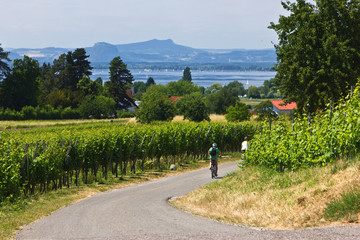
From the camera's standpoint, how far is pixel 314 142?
15344mm

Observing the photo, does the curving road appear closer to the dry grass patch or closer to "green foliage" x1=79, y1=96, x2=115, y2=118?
the dry grass patch

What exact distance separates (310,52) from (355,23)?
496 centimetres

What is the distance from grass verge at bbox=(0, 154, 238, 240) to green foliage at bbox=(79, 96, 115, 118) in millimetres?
80933

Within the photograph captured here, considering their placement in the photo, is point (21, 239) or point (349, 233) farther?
point (21, 239)

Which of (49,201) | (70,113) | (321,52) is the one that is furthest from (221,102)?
(49,201)

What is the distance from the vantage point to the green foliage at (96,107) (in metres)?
110

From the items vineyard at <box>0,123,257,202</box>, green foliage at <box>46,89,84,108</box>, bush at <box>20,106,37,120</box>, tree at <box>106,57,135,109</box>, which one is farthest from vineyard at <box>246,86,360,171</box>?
tree at <box>106,57,135,109</box>

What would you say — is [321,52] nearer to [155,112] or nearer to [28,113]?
[155,112]

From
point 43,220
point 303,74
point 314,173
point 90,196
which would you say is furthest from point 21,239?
point 303,74

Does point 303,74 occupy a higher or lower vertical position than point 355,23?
lower

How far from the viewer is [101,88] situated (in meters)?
130

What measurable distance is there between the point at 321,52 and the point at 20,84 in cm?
8449

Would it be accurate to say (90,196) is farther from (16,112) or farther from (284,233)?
(16,112)

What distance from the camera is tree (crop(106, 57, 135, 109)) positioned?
128750 millimetres
